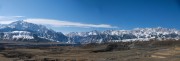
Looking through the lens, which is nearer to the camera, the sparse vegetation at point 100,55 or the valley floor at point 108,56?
the valley floor at point 108,56

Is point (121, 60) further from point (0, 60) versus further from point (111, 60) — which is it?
point (0, 60)

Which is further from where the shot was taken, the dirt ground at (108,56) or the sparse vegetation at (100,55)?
the sparse vegetation at (100,55)

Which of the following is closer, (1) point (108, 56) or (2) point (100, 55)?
(1) point (108, 56)

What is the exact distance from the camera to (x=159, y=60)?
5112cm

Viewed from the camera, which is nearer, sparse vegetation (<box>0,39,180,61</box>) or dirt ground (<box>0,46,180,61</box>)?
dirt ground (<box>0,46,180,61</box>)

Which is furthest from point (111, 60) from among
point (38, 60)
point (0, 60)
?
point (0, 60)

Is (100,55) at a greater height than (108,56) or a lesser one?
greater

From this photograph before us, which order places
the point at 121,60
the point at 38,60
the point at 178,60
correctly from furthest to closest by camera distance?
the point at 38,60 < the point at 121,60 < the point at 178,60

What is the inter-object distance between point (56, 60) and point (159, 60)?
18482 millimetres

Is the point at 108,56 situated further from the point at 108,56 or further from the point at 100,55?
the point at 100,55

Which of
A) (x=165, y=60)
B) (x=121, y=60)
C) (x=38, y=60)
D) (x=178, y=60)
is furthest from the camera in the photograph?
(x=38, y=60)

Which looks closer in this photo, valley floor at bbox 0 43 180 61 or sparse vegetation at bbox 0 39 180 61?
valley floor at bbox 0 43 180 61

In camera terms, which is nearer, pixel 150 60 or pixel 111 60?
pixel 150 60

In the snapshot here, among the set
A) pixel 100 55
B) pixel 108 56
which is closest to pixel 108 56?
pixel 108 56
